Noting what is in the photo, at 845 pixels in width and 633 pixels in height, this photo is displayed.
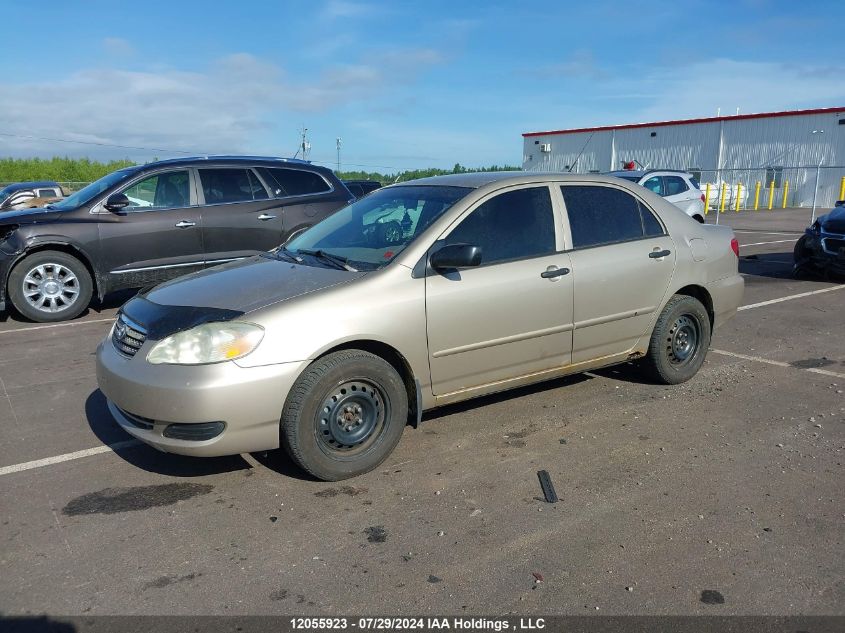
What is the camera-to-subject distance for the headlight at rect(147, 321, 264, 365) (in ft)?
11.9

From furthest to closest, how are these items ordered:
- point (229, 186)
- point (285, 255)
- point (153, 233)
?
point (229, 186) < point (153, 233) < point (285, 255)

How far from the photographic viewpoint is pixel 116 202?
8.52 metres

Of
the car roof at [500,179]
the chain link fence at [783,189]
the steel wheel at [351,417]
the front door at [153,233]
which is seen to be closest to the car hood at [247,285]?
the steel wheel at [351,417]

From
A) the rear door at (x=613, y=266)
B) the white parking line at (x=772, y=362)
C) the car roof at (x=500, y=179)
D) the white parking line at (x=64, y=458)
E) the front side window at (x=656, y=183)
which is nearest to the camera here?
the white parking line at (x=64, y=458)

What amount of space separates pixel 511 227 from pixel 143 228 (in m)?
5.65

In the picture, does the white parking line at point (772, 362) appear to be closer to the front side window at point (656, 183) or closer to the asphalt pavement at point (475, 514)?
the asphalt pavement at point (475, 514)

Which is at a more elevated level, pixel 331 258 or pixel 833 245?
pixel 331 258

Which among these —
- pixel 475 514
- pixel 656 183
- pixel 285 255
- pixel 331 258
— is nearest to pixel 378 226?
pixel 331 258

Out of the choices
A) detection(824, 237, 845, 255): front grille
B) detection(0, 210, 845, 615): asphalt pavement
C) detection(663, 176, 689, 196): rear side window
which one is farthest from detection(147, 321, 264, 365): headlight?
detection(663, 176, 689, 196): rear side window

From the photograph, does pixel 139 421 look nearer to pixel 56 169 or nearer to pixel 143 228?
pixel 143 228

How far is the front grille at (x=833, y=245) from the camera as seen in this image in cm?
1052

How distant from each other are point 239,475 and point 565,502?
1.85 meters

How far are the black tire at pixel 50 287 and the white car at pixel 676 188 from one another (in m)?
10.7

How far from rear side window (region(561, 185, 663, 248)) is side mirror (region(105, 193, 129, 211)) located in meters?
5.85
